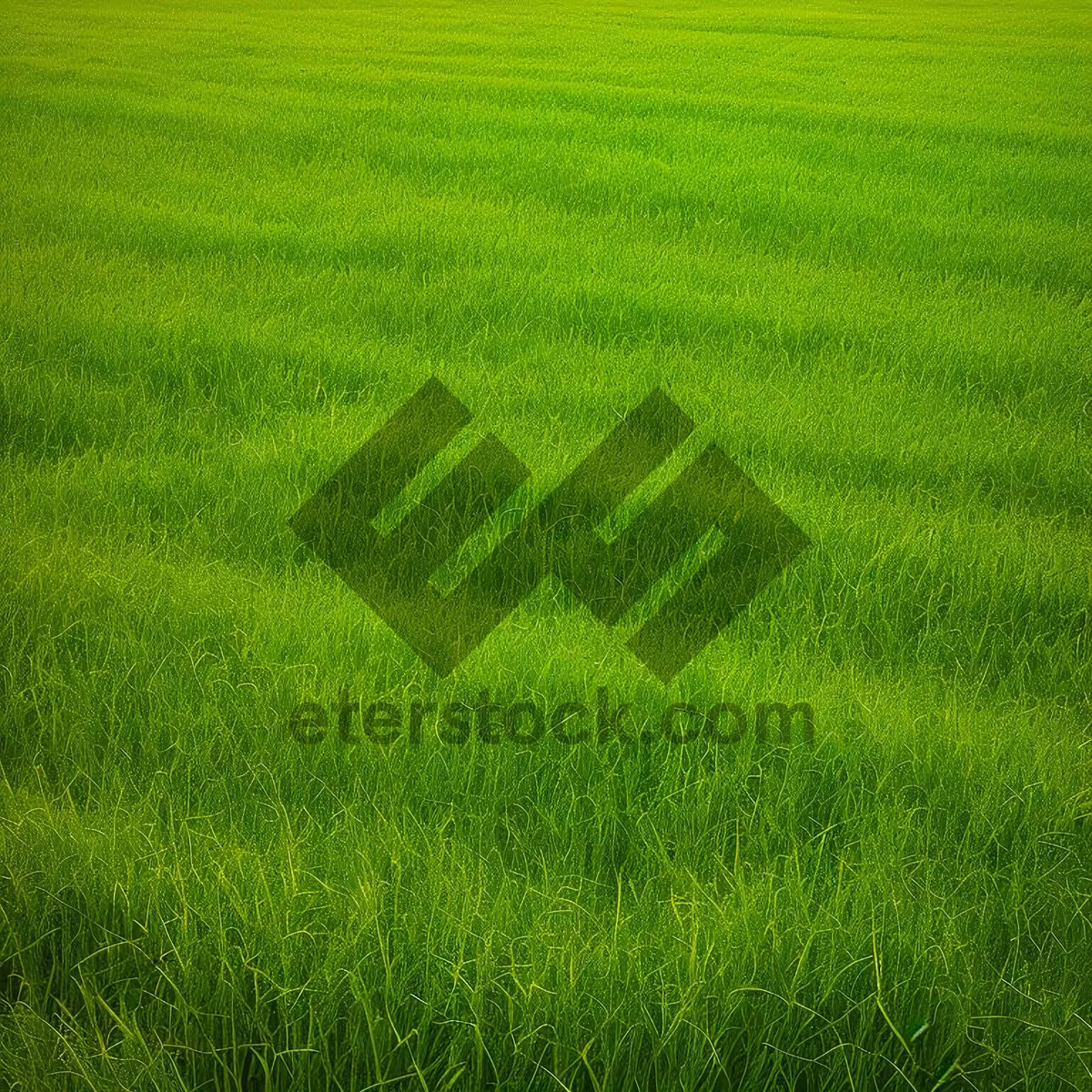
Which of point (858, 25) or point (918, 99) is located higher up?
point (858, 25)

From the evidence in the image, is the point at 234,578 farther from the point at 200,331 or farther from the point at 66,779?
the point at 200,331

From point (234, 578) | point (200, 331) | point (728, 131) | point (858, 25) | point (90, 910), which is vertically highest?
point (858, 25)

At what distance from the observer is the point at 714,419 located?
382 centimetres

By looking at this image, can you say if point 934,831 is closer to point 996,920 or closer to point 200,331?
point 996,920

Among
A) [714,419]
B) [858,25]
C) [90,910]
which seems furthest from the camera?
[858,25]

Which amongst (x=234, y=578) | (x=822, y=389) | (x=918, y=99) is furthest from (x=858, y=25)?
(x=234, y=578)

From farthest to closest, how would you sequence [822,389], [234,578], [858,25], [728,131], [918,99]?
[858,25] < [918,99] < [728,131] < [822,389] < [234,578]

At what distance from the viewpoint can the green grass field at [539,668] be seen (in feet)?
4.78

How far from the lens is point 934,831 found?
1878 mm

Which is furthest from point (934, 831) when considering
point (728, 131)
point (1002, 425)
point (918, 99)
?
point (918, 99)

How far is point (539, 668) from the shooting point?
2.33 metres

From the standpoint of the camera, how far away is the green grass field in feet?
4.78

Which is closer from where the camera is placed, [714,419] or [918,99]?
[714,419]

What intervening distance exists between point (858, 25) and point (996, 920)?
21685mm
